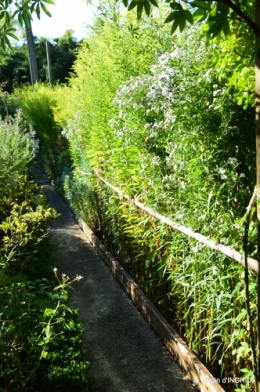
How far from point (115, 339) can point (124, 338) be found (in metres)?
0.08

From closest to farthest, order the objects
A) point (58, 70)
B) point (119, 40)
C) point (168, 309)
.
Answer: point (168, 309) → point (119, 40) → point (58, 70)

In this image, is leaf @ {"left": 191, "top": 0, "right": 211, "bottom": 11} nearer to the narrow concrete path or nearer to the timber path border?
the timber path border

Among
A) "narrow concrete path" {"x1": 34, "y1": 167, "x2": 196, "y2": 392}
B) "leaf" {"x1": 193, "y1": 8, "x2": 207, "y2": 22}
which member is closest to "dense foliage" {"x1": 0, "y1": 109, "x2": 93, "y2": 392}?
"narrow concrete path" {"x1": 34, "y1": 167, "x2": 196, "y2": 392}

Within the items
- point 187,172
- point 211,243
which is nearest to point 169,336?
point 211,243

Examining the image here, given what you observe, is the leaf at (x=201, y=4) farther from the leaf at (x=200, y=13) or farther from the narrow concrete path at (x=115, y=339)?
the narrow concrete path at (x=115, y=339)

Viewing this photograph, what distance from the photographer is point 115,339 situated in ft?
12.0

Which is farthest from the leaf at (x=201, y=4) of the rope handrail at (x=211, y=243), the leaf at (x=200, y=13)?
the rope handrail at (x=211, y=243)

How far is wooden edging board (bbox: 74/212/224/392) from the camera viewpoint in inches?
112

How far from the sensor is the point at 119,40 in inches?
168

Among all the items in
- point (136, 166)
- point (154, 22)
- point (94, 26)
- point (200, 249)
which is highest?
point (94, 26)

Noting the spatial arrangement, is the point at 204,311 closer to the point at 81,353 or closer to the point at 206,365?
the point at 206,365

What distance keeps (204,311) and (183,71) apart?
1.75 metres

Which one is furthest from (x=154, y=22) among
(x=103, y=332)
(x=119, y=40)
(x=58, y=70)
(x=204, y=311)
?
(x=58, y=70)

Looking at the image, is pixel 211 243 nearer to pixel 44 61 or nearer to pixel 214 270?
pixel 214 270
